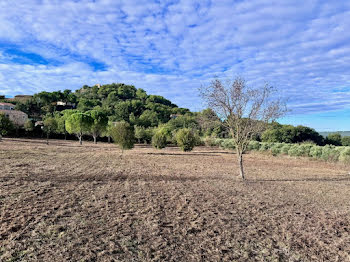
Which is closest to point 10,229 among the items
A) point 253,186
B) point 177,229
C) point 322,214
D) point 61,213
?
point 61,213

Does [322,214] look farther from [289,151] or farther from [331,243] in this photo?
[289,151]

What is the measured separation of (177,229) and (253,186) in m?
6.76

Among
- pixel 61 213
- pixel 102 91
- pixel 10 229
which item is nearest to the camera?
pixel 10 229

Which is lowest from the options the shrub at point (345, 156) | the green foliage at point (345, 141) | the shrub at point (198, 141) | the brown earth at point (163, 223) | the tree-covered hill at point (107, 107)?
the brown earth at point (163, 223)

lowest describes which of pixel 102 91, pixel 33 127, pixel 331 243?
pixel 331 243

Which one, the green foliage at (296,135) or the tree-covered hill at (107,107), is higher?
the tree-covered hill at (107,107)

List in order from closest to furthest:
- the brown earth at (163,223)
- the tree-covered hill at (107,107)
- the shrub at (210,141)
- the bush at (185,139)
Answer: the brown earth at (163,223), the bush at (185,139), the shrub at (210,141), the tree-covered hill at (107,107)

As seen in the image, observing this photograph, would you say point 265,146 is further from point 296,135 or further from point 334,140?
point 334,140

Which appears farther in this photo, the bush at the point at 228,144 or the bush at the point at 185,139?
the bush at the point at 228,144

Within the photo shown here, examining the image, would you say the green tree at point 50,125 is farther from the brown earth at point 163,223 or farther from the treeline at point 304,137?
the treeline at point 304,137

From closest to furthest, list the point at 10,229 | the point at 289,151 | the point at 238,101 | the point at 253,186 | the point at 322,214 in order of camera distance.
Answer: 1. the point at 10,229
2. the point at 322,214
3. the point at 253,186
4. the point at 238,101
5. the point at 289,151

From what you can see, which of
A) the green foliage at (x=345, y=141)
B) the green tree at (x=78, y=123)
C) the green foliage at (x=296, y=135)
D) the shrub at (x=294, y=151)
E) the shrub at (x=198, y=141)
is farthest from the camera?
the green foliage at (x=296, y=135)

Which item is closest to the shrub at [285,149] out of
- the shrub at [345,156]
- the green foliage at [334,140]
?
the shrub at [345,156]

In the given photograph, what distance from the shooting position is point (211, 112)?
40.9 feet
